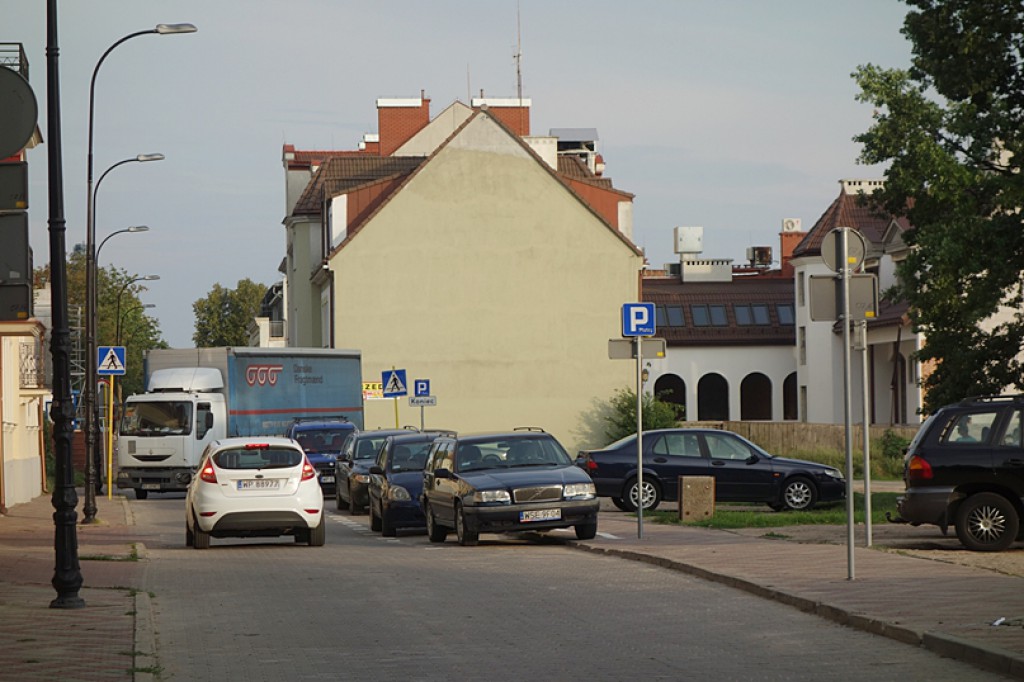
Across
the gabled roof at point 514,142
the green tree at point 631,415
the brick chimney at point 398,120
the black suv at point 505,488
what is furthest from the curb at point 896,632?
the brick chimney at point 398,120

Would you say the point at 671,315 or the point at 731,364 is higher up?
the point at 671,315

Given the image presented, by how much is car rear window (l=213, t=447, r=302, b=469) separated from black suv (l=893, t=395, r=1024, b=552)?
28.3ft

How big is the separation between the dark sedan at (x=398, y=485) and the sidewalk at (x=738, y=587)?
422 centimetres

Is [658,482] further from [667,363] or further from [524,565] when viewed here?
[667,363]

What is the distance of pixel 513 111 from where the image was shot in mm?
78625

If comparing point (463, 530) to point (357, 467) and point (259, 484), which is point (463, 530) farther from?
point (357, 467)

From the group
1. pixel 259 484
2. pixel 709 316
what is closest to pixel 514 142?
pixel 709 316

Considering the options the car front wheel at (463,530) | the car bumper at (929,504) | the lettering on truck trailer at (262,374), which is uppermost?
the lettering on truck trailer at (262,374)

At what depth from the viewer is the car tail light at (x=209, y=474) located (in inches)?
914

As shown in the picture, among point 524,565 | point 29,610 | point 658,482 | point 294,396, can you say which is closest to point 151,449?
point 294,396

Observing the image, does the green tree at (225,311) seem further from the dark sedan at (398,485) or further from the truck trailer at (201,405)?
the dark sedan at (398,485)

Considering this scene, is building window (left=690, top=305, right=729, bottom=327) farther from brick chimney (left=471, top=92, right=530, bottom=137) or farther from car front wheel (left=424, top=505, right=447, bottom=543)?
car front wheel (left=424, top=505, right=447, bottom=543)

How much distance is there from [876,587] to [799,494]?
51.3 ft

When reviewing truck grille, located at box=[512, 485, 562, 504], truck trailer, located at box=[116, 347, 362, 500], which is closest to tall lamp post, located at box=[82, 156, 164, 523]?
truck trailer, located at box=[116, 347, 362, 500]
